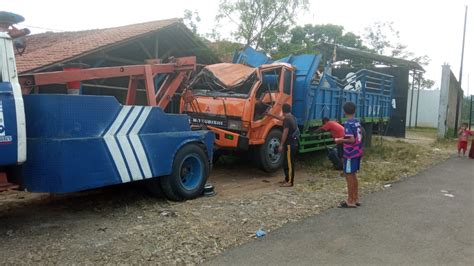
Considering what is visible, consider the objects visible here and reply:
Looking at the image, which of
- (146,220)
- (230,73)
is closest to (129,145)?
(146,220)

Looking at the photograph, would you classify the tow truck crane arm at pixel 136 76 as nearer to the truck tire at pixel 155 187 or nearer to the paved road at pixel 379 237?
the truck tire at pixel 155 187

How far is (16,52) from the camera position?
5.36 metres

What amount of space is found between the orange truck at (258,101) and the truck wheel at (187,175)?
164 cm

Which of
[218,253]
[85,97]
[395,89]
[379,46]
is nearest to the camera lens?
[218,253]

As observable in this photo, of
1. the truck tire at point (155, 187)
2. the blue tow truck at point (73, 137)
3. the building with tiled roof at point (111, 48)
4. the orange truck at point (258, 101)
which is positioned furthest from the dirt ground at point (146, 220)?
the building with tiled roof at point (111, 48)

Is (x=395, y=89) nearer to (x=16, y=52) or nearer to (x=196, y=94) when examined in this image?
(x=196, y=94)

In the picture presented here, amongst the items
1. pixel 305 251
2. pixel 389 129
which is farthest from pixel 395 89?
pixel 305 251

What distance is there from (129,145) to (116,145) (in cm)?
21

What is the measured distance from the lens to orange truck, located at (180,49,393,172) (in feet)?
29.1

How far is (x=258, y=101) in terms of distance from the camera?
918cm

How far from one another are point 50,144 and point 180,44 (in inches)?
366

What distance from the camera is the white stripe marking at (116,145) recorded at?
218 inches

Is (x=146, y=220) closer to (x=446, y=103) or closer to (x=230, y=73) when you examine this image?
(x=230, y=73)

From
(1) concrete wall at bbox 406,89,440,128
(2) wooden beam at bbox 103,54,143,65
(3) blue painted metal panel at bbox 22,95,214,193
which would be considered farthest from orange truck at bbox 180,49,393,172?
(1) concrete wall at bbox 406,89,440,128
